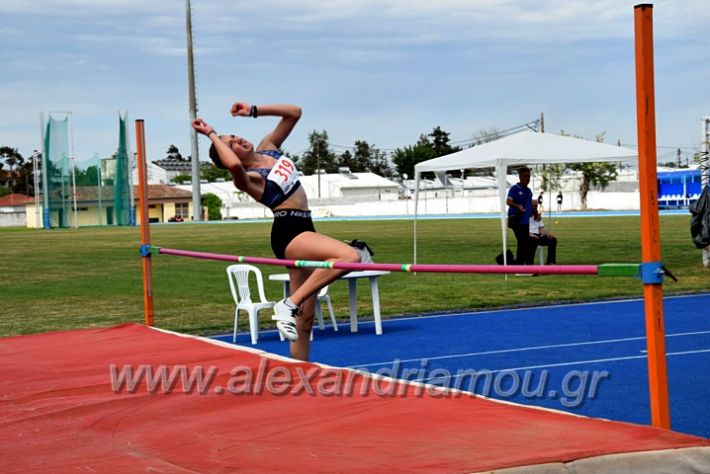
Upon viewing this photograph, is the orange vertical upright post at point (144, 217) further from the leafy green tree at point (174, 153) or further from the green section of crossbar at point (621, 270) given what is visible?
the leafy green tree at point (174, 153)

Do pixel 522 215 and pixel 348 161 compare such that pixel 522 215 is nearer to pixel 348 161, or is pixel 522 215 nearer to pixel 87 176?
pixel 87 176

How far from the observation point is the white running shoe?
6414 millimetres

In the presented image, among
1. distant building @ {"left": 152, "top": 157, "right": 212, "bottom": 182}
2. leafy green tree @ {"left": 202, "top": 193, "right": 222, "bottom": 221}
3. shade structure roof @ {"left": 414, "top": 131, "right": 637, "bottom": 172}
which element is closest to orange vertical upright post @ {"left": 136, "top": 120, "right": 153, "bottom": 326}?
shade structure roof @ {"left": 414, "top": 131, "right": 637, "bottom": 172}

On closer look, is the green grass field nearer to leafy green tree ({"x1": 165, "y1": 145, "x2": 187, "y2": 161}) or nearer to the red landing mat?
the red landing mat

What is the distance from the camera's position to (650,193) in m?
4.54

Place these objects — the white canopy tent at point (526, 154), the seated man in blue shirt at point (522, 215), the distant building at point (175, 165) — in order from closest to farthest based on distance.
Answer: the white canopy tent at point (526, 154) → the seated man in blue shirt at point (522, 215) → the distant building at point (175, 165)

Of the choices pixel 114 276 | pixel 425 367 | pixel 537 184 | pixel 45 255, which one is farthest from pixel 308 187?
pixel 425 367

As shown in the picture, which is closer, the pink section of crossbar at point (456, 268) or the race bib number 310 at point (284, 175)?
the pink section of crossbar at point (456, 268)

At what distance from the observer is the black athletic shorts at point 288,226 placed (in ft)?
21.9

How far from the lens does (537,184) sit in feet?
259

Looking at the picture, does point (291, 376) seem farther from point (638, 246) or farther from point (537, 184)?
point (537, 184)

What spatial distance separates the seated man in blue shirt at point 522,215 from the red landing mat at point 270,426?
1089 cm

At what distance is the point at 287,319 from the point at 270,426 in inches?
63.1

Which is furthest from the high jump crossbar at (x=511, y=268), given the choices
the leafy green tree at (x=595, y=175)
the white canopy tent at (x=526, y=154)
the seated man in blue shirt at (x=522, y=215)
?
the leafy green tree at (x=595, y=175)
